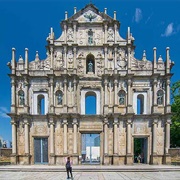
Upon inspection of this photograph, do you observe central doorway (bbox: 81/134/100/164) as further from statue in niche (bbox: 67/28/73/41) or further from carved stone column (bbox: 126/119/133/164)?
statue in niche (bbox: 67/28/73/41)

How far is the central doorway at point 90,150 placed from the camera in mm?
22312

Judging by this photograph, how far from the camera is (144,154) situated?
22672mm

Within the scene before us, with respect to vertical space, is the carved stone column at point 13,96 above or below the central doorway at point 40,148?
above

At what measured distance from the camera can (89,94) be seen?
23312 mm

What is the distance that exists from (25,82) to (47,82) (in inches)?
86.3

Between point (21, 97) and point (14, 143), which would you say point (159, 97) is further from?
point (14, 143)

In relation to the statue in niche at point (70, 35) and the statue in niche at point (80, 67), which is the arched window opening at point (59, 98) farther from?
the statue in niche at point (70, 35)

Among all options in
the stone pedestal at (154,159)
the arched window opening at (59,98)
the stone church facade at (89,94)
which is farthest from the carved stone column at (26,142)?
the stone pedestal at (154,159)

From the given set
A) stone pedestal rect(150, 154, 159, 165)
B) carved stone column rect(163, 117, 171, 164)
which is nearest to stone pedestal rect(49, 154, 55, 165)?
stone pedestal rect(150, 154, 159, 165)

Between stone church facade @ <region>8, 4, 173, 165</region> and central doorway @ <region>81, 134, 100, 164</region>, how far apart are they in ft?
1.13

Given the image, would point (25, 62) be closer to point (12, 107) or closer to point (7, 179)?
point (12, 107)

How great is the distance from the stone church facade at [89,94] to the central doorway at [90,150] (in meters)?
0.34

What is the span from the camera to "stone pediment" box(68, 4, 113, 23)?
23328mm

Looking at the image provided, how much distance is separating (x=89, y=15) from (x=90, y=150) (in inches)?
564
